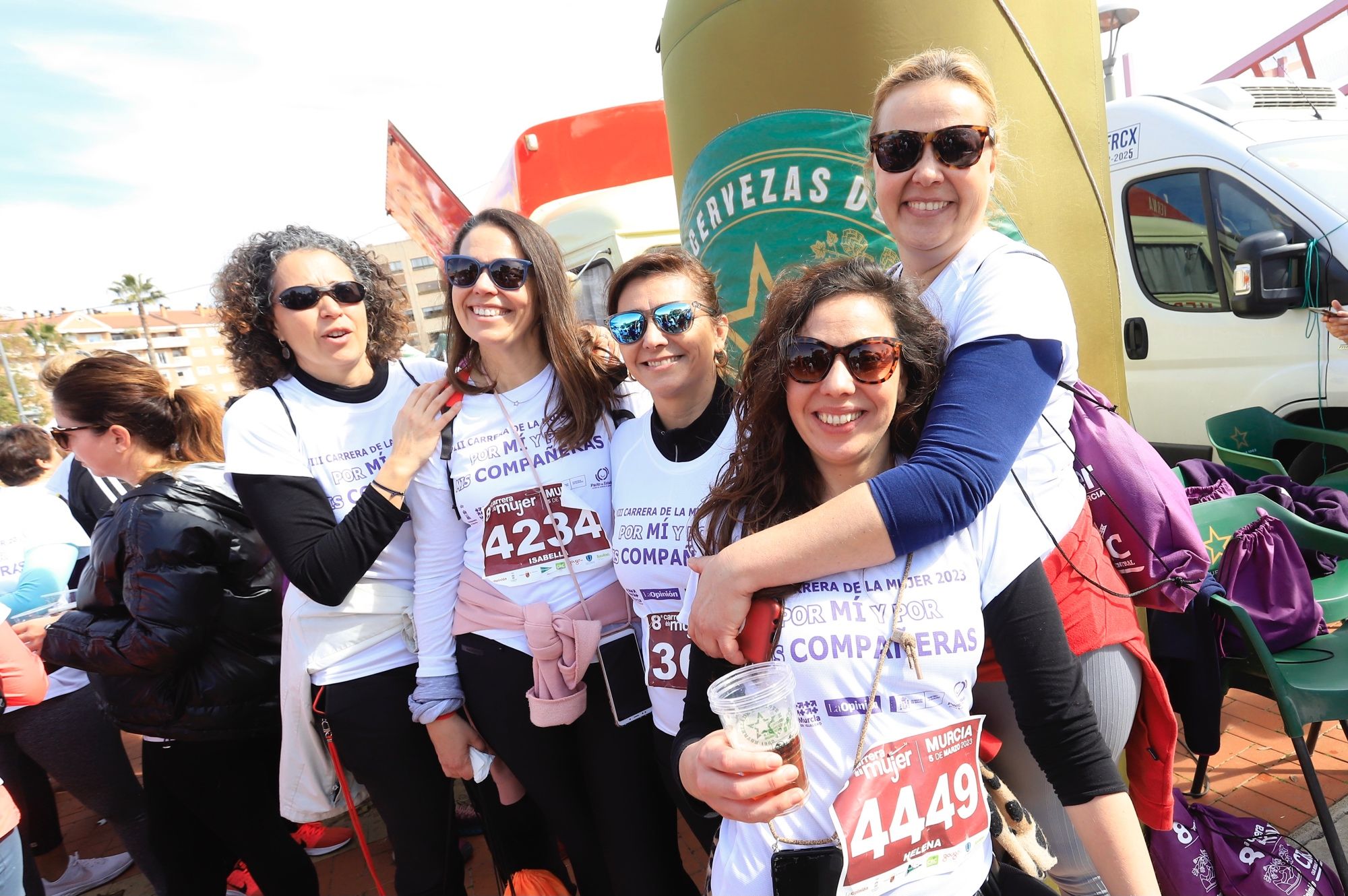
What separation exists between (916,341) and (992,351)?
13 centimetres

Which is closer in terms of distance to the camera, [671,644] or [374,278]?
[671,644]

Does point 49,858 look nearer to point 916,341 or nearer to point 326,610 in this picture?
point 326,610

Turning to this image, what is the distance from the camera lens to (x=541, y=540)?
6.21 feet

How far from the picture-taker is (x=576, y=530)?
1.89 meters

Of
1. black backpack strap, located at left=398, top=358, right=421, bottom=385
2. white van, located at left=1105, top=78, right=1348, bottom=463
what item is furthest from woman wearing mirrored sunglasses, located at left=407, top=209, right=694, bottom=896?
white van, located at left=1105, top=78, right=1348, bottom=463

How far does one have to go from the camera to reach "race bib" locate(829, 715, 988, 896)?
1142 millimetres

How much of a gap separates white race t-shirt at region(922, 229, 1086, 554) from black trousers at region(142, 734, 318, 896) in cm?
241

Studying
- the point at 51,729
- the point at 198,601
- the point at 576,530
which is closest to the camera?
the point at 576,530

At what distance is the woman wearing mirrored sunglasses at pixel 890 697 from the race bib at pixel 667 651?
12.7 inches

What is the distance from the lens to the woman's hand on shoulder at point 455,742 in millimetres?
1945

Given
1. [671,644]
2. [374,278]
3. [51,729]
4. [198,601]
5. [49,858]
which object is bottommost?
[49,858]

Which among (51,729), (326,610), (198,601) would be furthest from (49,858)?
(326,610)

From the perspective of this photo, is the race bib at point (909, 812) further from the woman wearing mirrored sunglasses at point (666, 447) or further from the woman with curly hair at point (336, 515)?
the woman with curly hair at point (336, 515)

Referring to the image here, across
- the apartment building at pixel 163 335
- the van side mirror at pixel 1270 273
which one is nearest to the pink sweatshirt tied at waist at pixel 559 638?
the van side mirror at pixel 1270 273
